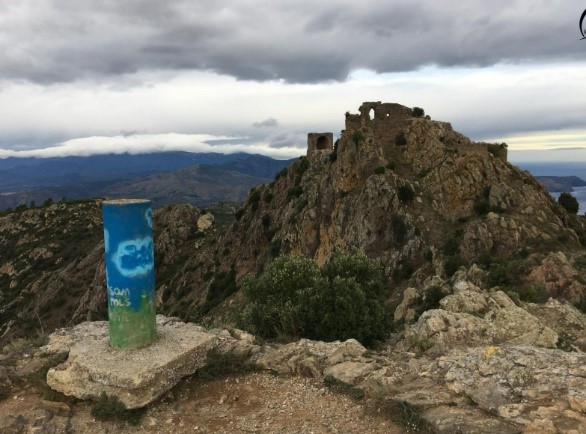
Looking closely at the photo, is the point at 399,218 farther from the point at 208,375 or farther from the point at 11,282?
the point at 11,282

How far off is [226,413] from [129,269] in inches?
202

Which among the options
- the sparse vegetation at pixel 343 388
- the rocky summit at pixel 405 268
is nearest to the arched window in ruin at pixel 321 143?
the rocky summit at pixel 405 268

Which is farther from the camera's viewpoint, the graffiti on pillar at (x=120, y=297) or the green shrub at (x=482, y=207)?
the green shrub at (x=482, y=207)

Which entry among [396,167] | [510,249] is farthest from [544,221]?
[396,167]

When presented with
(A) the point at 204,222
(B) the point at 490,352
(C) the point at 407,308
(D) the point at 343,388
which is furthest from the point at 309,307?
(A) the point at 204,222

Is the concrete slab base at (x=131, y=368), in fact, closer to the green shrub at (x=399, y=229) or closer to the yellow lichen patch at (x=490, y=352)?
the yellow lichen patch at (x=490, y=352)

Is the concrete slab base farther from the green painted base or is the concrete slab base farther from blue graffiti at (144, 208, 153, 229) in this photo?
blue graffiti at (144, 208, 153, 229)

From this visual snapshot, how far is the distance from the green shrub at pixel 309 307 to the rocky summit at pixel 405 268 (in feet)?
4.56

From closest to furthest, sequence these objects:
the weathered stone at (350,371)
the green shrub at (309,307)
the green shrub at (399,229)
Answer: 1. the weathered stone at (350,371)
2. the green shrub at (309,307)
3. the green shrub at (399,229)

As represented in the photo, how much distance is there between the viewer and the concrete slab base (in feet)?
37.0

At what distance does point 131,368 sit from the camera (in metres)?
11.6

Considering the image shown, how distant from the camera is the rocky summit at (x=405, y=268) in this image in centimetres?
1094

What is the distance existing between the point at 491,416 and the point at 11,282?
331 feet

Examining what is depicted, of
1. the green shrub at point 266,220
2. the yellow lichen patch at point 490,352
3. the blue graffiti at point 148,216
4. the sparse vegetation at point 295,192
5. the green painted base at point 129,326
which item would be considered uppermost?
the blue graffiti at point 148,216
